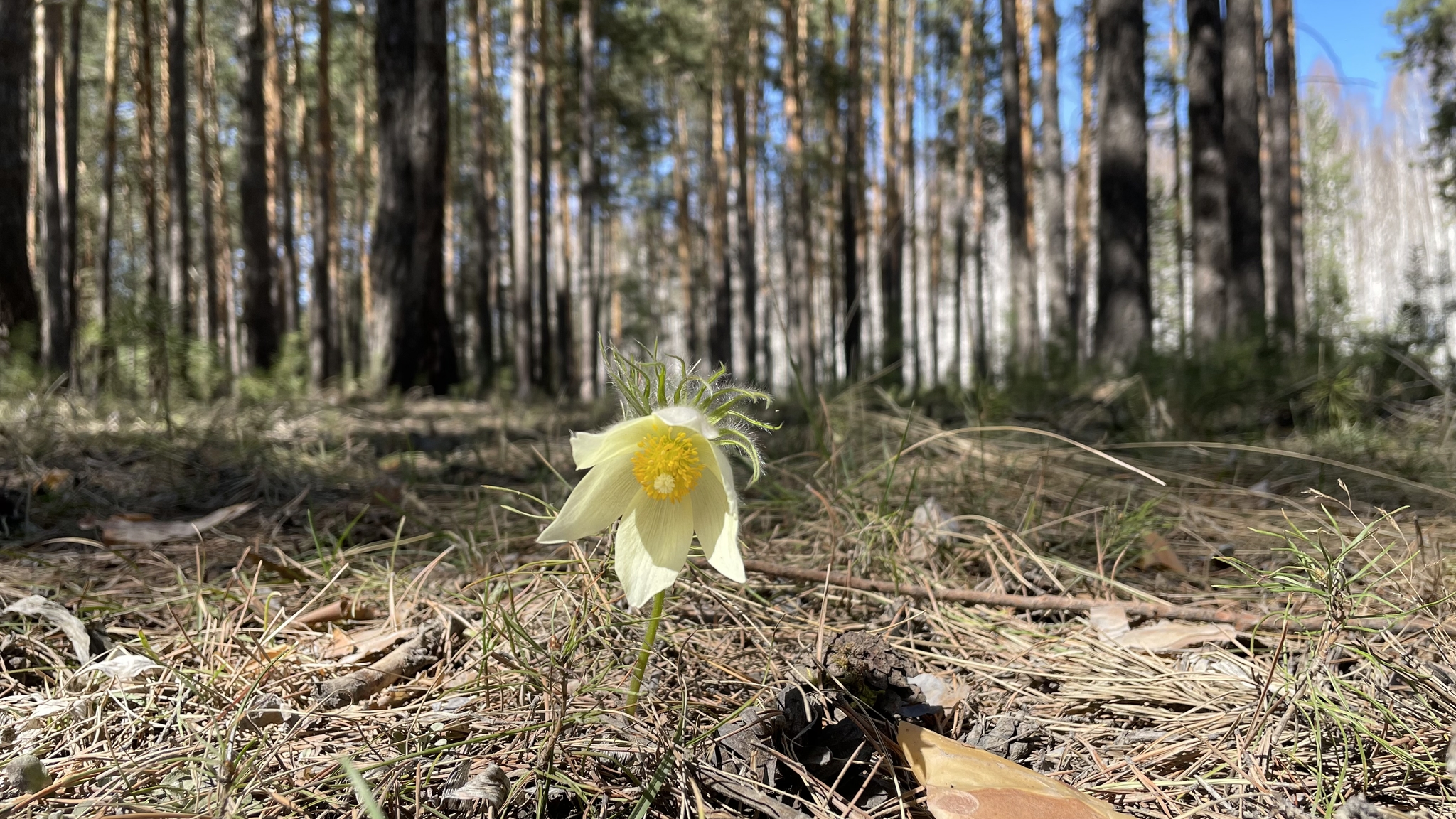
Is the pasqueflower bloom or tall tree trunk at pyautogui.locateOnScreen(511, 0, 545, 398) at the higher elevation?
tall tree trunk at pyautogui.locateOnScreen(511, 0, 545, 398)

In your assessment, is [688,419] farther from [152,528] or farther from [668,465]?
[152,528]

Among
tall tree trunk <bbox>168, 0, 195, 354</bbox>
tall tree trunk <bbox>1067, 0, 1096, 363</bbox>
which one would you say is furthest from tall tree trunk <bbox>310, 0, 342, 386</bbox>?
tall tree trunk <bbox>1067, 0, 1096, 363</bbox>

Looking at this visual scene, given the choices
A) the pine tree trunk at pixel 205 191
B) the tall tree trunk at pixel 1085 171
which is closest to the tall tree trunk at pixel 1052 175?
the tall tree trunk at pixel 1085 171

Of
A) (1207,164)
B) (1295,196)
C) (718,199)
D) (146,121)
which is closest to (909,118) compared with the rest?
(718,199)

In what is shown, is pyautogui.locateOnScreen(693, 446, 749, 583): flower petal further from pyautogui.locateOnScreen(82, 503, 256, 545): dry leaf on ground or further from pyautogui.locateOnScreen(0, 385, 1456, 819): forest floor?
pyautogui.locateOnScreen(82, 503, 256, 545): dry leaf on ground

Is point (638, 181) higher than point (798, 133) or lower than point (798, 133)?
higher

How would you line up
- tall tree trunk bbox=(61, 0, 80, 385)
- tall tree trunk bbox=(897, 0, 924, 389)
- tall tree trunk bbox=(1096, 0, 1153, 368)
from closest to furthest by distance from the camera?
tall tree trunk bbox=(1096, 0, 1153, 368) → tall tree trunk bbox=(61, 0, 80, 385) → tall tree trunk bbox=(897, 0, 924, 389)

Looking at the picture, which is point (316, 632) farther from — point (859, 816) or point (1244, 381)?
point (1244, 381)
